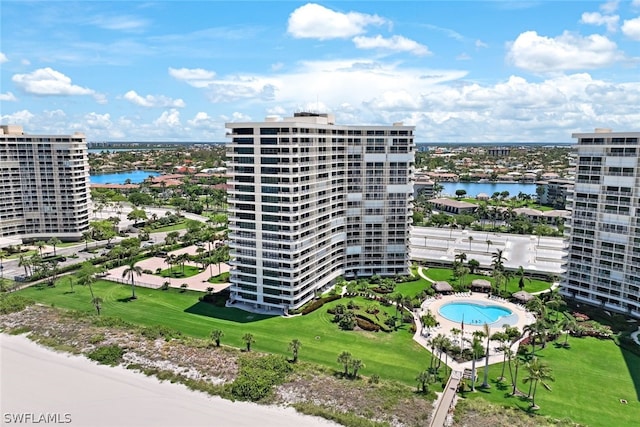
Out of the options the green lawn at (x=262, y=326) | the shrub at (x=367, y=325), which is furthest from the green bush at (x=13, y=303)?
the shrub at (x=367, y=325)

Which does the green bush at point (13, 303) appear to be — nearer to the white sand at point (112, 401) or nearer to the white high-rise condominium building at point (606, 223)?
the white sand at point (112, 401)

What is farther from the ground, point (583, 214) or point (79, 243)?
point (583, 214)

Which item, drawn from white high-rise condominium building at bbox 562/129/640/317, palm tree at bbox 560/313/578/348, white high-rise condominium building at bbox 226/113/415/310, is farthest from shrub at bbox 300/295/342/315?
white high-rise condominium building at bbox 562/129/640/317

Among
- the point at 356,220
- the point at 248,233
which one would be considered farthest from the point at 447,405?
the point at 356,220

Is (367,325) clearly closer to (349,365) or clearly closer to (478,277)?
(349,365)

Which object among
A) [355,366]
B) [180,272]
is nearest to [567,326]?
[355,366]

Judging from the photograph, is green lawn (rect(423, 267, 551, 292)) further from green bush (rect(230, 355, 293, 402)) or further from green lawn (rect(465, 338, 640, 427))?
green bush (rect(230, 355, 293, 402))

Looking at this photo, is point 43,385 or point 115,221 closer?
point 43,385

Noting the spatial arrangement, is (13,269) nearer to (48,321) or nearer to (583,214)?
(48,321)
